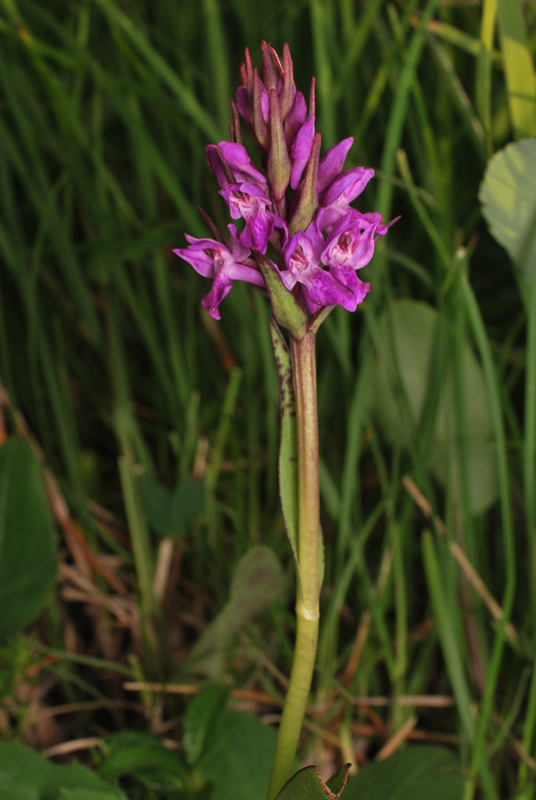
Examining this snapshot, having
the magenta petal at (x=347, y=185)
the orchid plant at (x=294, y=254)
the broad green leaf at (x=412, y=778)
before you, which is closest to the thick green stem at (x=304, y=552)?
the orchid plant at (x=294, y=254)

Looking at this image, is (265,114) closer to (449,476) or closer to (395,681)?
(449,476)

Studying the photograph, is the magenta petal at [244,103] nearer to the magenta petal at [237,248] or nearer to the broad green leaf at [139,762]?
the magenta petal at [237,248]

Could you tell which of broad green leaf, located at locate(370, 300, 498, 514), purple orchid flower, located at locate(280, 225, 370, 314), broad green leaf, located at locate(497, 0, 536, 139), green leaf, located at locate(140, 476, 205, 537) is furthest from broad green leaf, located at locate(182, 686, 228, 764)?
broad green leaf, located at locate(497, 0, 536, 139)

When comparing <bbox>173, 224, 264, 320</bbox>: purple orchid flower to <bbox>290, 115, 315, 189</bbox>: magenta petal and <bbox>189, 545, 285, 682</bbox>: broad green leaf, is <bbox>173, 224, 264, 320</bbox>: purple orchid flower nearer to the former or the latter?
<bbox>290, 115, 315, 189</bbox>: magenta petal

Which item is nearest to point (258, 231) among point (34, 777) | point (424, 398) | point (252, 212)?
point (252, 212)

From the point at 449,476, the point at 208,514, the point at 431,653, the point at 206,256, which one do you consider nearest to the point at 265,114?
the point at 206,256

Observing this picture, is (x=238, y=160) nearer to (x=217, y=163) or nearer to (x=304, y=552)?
(x=217, y=163)
